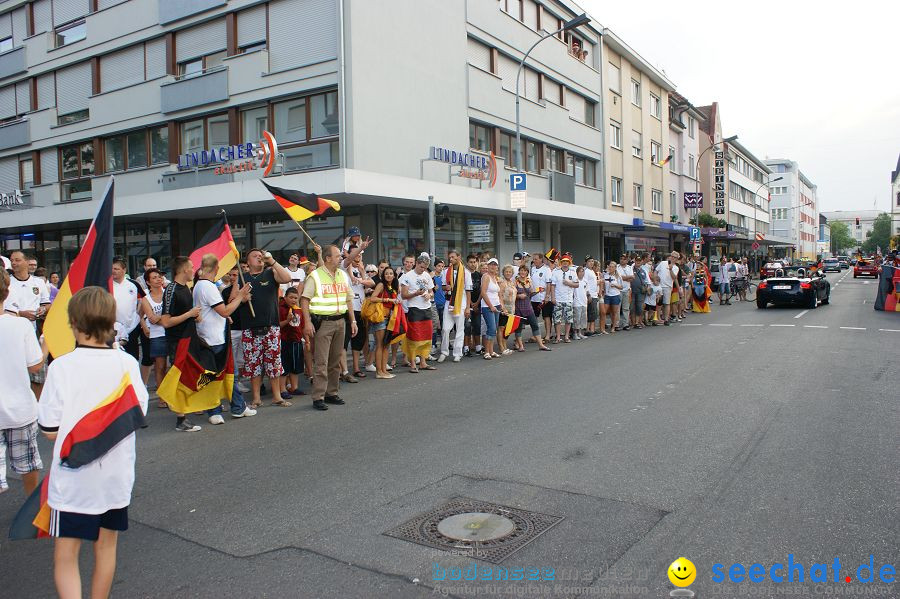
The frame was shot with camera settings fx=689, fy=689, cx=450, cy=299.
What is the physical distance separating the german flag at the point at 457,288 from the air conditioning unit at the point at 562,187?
17.4m

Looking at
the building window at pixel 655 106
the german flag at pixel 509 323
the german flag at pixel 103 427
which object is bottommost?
the german flag at pixel 509 323

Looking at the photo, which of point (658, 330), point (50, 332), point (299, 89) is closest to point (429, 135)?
point (299, 89)

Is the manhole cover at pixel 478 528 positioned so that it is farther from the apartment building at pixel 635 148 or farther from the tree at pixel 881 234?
the tree at pixel 881 234

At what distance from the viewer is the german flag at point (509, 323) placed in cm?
1294

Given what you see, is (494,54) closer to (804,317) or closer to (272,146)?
(272,146)

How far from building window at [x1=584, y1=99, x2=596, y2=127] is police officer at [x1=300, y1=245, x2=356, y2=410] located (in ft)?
90.3

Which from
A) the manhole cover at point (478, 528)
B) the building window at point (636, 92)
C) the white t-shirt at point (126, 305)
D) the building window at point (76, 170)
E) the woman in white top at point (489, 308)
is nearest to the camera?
the manhole cover at point (478, 528)

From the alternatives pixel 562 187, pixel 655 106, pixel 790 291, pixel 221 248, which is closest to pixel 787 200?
pixel 655 106

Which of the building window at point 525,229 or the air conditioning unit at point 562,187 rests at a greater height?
the air conditioning unit at point 562,187

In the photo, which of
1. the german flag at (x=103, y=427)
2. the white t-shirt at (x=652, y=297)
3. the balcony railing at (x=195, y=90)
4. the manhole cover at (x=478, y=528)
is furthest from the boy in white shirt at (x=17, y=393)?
the balcony railing at (x=195, y=90)

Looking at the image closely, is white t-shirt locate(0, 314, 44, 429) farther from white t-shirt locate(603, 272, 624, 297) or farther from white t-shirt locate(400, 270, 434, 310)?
white t-shirt locate(603, 272, 624, 297)

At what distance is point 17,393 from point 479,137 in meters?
21.6

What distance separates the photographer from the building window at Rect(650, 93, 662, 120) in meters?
40.7

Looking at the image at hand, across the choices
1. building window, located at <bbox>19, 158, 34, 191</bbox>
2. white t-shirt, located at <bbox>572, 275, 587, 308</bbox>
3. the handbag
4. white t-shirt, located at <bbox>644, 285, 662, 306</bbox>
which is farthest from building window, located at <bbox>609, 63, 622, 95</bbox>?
the handbag
